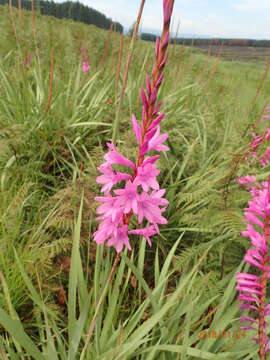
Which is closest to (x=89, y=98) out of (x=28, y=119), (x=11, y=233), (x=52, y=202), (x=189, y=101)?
(x=28, y=119)

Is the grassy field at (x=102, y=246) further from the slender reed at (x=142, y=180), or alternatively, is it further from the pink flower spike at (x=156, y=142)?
the pink flower spike at (x=156, y=142)

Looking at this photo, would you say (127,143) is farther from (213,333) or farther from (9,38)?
(9,38)

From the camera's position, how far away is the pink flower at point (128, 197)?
3.20ft

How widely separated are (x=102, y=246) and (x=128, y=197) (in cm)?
41

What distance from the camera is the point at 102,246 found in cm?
132

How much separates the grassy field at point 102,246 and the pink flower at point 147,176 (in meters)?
0.42

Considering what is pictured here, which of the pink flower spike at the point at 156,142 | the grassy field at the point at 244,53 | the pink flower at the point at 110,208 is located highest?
the grassy field at the point at 244,53

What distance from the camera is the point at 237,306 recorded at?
159 cm

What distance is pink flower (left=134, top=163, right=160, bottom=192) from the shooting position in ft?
3.16

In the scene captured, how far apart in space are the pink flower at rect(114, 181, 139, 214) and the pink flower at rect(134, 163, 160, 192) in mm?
25
